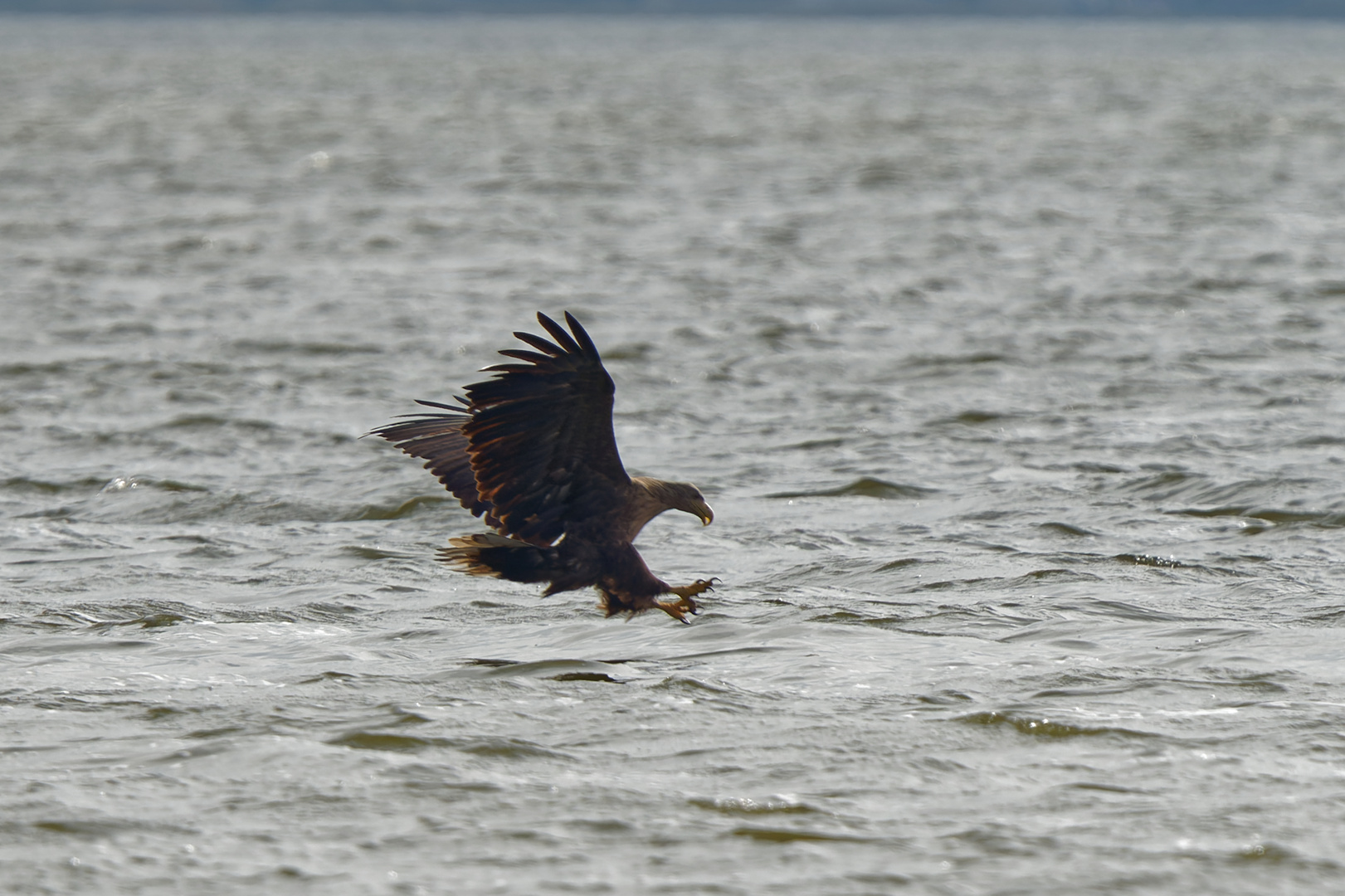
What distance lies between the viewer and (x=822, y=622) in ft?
22.9

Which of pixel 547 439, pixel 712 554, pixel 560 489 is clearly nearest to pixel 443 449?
pixel 560 489

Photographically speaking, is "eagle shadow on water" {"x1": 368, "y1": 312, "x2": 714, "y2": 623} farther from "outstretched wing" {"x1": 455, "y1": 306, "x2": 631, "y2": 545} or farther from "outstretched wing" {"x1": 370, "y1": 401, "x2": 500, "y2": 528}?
"outstretched wing" {"x1": 370, "y1": 401, "x2": 500, "y2": 528}

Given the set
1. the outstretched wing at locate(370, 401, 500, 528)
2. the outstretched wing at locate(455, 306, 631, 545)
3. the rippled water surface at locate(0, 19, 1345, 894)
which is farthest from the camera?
the outstretched wing at locate(370, 401, 500, 528)

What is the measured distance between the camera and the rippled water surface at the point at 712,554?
16.3 ft

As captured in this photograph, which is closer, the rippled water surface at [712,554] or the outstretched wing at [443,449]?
the rippled water surface at [712,554]

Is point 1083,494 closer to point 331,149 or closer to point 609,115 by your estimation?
point 331,149

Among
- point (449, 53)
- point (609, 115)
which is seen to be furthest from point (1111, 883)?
point (449, 53)

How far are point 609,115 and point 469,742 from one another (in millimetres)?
33761

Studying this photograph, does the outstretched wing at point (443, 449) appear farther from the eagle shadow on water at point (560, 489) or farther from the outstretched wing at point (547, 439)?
the outstretched wing at point (547, 439)

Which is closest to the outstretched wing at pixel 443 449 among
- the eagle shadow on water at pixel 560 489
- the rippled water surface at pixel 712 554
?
the eagle shadow on water at pixel 560 489

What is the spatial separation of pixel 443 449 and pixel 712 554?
1480 millimetres

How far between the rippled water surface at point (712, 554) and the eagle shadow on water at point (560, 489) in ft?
0.98

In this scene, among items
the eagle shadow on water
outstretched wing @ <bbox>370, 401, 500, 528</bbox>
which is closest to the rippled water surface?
the eagle shadow on water

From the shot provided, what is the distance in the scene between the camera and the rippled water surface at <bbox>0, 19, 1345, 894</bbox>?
16.3ft
